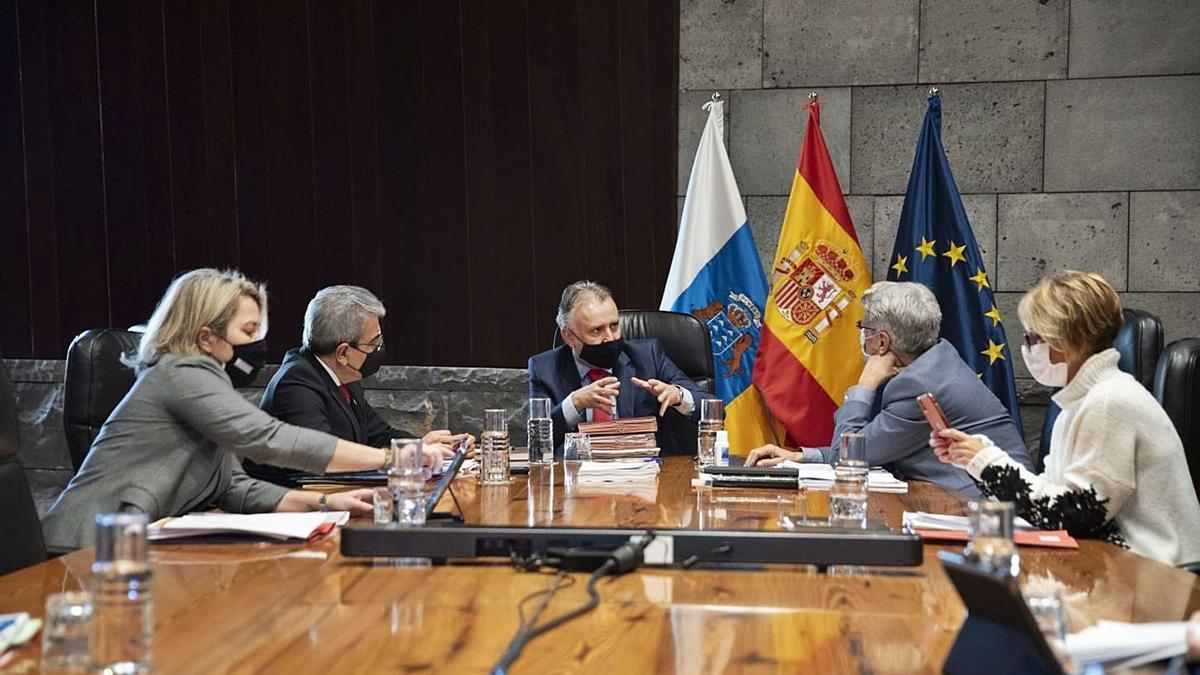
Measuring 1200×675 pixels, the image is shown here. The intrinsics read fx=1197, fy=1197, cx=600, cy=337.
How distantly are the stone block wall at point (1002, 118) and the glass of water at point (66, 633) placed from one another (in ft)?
12.7

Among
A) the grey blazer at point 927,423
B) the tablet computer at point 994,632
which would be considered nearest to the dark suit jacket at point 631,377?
the grey blazer at point 927,423

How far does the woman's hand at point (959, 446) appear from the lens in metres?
2.78

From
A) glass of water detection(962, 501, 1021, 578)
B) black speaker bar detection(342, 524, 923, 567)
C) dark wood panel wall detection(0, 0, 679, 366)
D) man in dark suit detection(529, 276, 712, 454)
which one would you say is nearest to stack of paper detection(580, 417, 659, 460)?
man in dark suit detection(529, 276, 712, 454)

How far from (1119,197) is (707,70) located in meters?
1.71

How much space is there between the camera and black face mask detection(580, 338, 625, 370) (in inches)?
159

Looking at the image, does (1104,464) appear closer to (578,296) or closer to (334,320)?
(578,296)

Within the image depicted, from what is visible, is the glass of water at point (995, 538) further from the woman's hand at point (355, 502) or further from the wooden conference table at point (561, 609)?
the woman's hand at point (355, 502)

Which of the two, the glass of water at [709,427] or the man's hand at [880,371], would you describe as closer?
the glass of water at [709,427]

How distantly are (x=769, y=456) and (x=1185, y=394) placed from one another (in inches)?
43.5

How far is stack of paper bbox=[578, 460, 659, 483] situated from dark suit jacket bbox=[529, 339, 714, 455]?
2.66ft

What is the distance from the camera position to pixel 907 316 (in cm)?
358

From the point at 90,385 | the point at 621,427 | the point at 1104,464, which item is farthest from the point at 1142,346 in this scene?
the point at 90,385

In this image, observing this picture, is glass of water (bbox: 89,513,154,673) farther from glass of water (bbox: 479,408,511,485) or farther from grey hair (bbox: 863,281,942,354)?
grey hair (bbox: 863,281,942,354)

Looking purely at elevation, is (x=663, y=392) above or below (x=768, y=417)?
above
